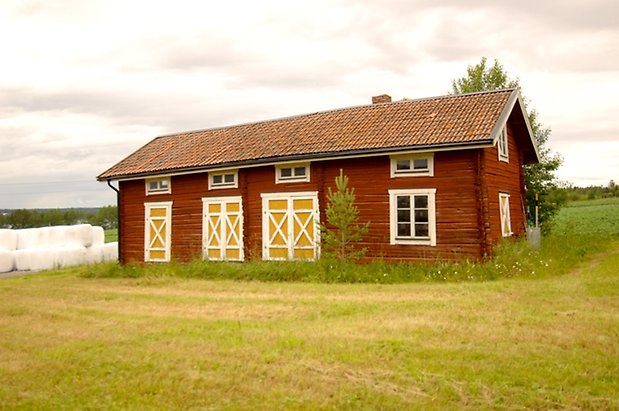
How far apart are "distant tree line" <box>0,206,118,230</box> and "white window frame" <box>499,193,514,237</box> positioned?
250ft

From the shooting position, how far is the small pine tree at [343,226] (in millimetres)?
17172

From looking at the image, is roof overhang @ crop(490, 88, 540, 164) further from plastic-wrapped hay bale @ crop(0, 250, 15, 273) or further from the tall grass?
plastic-wrapped hay bale @ crop(0, 250, 15, 273)

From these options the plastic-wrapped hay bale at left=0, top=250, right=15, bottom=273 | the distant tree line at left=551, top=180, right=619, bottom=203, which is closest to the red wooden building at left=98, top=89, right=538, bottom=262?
the plastic-wrapped hay bale at left=0, top=250, right=15, bottom=273

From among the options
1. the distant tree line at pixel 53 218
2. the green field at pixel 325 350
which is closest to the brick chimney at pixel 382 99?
the green field at pixel 325 350

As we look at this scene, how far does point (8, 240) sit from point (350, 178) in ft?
72.7

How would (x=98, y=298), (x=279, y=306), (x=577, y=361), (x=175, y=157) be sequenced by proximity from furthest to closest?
(x=175, y=157)
(x=98, y=298)
(x=279, y=306)
(x=577, y=361)

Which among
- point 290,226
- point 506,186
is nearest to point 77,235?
point 290,226

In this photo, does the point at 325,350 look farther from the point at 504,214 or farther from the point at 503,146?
the point at 503,146

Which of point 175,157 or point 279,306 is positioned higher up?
point 175,157

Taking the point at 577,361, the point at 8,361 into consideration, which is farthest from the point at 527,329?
the point at 8,361

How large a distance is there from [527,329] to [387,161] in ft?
31.7

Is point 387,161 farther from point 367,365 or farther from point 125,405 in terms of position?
point 125,405

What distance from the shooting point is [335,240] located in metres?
17.5

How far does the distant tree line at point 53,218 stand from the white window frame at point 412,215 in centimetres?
7618
